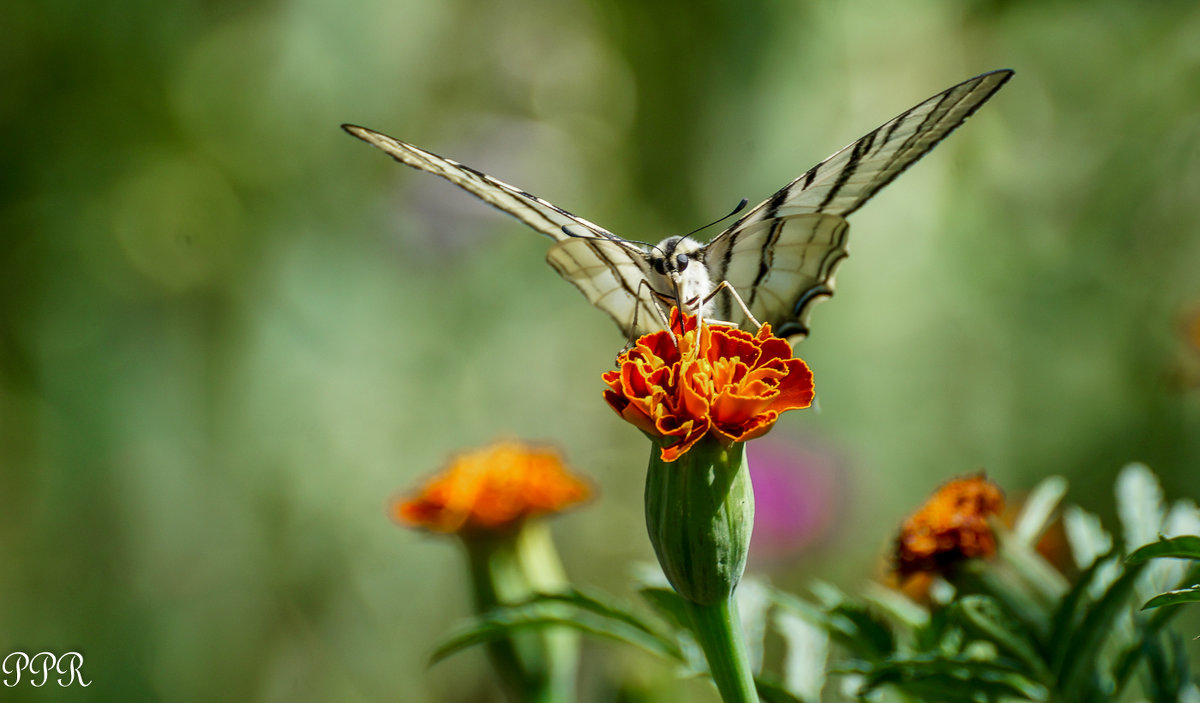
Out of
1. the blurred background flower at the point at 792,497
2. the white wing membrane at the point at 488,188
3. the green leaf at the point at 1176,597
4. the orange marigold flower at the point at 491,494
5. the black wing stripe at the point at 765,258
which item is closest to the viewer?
the green leaf at the point at 1176,597

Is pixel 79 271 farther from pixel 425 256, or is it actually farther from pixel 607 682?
pixel 607 682

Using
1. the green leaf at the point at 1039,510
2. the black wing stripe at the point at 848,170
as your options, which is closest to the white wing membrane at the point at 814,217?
the black wing stripe at the point at 848,170

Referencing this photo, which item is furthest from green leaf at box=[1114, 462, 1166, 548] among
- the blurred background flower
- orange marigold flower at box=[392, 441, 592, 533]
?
the blurred background flower

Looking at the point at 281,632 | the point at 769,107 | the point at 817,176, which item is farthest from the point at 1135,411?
the point at 281,632

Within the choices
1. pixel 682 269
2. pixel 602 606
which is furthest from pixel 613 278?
pixel 602 606

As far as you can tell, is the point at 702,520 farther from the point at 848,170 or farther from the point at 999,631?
the point at 848,170

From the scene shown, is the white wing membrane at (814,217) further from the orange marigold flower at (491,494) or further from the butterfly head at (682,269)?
the orange marigold flower at (491,494)
